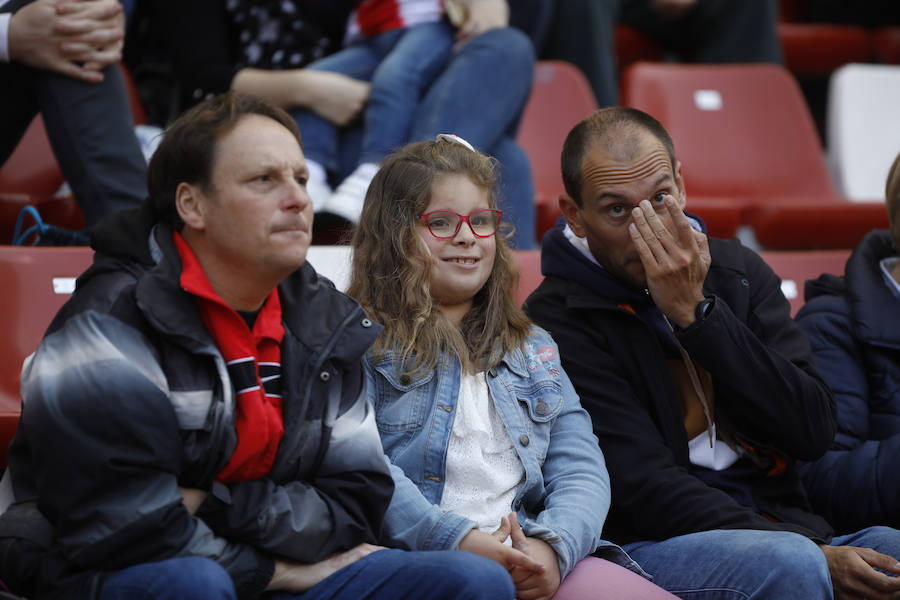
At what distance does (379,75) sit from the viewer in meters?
3.18

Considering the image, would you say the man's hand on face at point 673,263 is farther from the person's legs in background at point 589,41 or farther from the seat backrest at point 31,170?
the person's legs in background at point 589,41

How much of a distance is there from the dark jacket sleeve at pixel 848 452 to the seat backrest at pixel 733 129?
172cm

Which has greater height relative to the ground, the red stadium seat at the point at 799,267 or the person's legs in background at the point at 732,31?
the person's legs in background at the point at 732,31

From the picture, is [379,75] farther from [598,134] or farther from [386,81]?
[598,134]

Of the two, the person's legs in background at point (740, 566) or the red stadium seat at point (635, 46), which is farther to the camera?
the red stadium seat at point (635, 46)

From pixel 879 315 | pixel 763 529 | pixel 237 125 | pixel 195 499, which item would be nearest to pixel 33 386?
pixel 195 499

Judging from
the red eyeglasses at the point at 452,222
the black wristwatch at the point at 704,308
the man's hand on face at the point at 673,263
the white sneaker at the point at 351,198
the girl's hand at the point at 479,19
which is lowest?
the white sneaker at the point at 351,198

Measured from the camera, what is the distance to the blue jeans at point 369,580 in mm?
1401

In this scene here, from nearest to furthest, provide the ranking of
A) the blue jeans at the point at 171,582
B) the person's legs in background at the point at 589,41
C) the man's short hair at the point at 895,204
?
the blue jeans at the point at 171,582 → the man's short hair at the point at 895,204 → the person's legs in background at the point at 589,41

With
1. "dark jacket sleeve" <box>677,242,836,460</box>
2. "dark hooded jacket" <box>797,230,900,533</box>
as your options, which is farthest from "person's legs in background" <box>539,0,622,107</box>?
"dark jacket sleeve" <box>677,242,836,460</box>

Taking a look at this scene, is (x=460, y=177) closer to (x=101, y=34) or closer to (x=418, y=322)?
(x=418, y=322)

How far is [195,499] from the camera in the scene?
4.99 ft

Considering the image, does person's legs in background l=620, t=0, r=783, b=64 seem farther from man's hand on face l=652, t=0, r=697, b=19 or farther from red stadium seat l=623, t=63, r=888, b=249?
red stadium seat l=623, t=63, r=888, b=249

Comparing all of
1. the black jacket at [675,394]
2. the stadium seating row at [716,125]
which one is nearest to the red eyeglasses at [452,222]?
the black jacket at [675,394]
